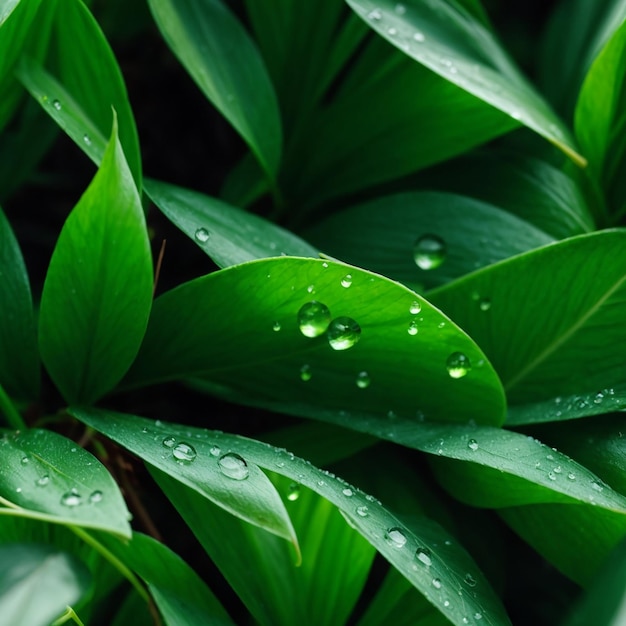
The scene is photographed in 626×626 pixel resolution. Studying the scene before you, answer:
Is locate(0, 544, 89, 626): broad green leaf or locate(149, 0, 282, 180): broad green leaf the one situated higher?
locate(149, 0, 282, 180): broad green leaf

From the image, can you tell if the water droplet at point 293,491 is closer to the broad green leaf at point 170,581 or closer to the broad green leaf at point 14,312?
the broad green leaf at point 170,581

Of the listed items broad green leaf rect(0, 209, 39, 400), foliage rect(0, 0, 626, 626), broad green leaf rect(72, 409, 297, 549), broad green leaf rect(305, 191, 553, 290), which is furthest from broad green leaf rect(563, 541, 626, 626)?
broad green leaf rect(0, 209, 39, 400)

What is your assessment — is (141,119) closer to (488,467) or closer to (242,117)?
(242,117)

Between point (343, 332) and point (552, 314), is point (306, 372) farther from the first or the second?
point (552, 314)

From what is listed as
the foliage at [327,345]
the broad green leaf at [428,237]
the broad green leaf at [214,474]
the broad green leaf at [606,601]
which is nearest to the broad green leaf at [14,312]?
the foliage at [327,345]

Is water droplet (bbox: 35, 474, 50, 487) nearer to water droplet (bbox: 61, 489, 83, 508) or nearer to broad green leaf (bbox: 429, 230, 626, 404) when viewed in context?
water droplet (bbox: 61, 489, 83, 508)

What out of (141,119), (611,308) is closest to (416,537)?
(611,308)
